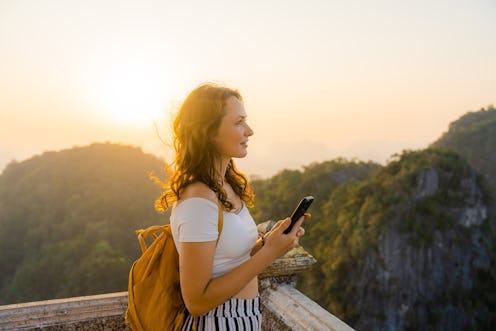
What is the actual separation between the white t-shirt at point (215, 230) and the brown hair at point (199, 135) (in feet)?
0.34

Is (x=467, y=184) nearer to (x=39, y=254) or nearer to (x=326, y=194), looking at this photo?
(x=326, y=194)

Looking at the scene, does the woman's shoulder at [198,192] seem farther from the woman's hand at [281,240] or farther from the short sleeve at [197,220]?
the woman's hand at [281,240]

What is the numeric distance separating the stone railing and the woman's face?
130 cm

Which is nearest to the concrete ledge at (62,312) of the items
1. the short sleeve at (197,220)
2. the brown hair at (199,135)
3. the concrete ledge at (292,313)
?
the concrete ledge at (292,313)

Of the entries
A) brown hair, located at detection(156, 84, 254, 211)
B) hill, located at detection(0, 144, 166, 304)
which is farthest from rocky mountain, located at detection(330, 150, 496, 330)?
brown hair, located at detection(156, 84, 254, 211)

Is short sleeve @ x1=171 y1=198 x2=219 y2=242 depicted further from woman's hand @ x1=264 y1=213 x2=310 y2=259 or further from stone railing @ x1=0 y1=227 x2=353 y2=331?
stone railing @ x1=0 y1=227 x2=353 y2=331

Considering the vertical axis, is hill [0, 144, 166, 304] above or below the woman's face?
below

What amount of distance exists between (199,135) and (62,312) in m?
1.83

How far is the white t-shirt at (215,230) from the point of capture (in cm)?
146

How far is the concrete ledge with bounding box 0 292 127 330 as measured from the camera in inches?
101

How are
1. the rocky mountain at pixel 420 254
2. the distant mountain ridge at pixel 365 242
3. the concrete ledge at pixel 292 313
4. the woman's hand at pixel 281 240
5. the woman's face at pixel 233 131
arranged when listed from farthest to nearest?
the distant mountain ridge at pixel 365 242 → the rocky mountain at pixel 420 254 → the concrete ledge at pixel 292 313 → the woman's face at pixel 233 131 → the woman's hand at pixel 281 240

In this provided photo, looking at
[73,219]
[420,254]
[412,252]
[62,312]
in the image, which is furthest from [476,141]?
[62,312]

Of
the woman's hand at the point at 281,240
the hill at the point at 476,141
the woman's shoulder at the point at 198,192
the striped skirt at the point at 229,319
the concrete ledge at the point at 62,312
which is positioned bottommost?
the hill at the point at 476,141

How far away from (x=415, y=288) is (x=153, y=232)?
69.2ft
